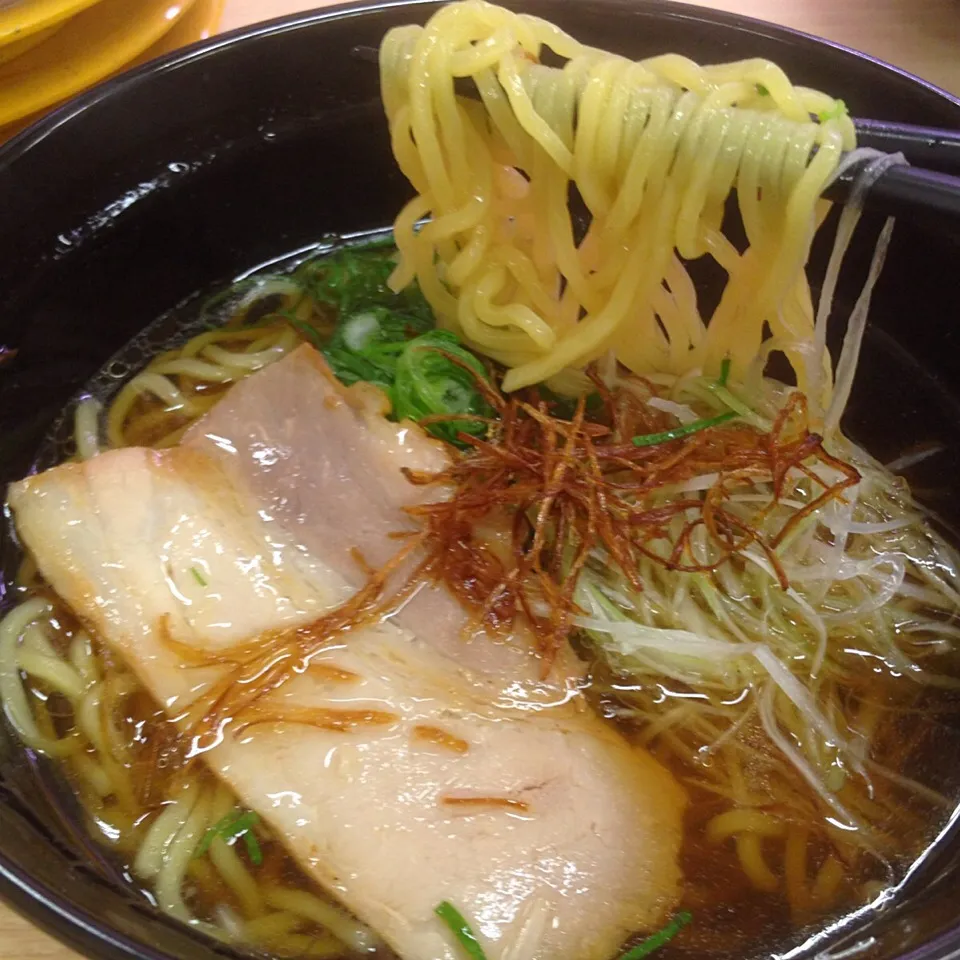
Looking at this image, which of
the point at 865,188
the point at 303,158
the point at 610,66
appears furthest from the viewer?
the point at 303,158

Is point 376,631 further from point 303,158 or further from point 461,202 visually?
point 303,158

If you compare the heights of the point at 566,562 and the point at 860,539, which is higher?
the point at 566,562

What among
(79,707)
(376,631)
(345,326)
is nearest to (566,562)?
(376,631)

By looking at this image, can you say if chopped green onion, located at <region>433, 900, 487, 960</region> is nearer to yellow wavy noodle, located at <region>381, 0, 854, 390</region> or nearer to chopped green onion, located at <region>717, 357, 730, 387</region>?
yellow wavy noodle, located at <region>381, 0, 854, 390</region>

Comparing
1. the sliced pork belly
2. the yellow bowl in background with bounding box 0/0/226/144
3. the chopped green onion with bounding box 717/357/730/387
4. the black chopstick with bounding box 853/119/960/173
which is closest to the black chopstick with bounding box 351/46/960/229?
the black chopstick with bounding box 853/119/960/173

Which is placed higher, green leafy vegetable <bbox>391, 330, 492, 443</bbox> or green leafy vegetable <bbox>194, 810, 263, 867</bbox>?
green leafy vegetable <bbox>391, 330, 492, 443</bbox>

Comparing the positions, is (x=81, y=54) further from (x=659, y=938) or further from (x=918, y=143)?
(x=659, y=938)
